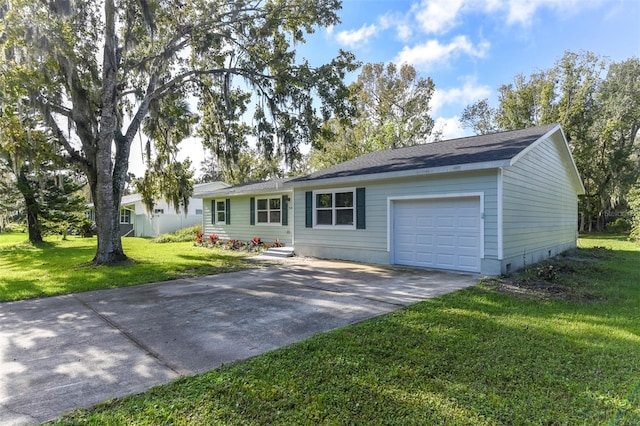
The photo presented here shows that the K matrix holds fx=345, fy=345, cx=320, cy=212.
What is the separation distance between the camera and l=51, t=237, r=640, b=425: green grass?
2.55m

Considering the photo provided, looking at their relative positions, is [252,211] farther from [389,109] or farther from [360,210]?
[389,109]

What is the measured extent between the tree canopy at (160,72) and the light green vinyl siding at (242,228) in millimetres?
3641

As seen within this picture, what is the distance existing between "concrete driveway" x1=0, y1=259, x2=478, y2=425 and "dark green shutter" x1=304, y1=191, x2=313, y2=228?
3705 mm

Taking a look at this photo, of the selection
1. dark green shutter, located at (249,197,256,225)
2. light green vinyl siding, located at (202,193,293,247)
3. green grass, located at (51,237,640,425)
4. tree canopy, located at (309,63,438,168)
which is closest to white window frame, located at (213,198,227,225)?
light green vinyl siding, located at (202,193,293,247)

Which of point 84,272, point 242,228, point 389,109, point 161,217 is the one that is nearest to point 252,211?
point 242,228

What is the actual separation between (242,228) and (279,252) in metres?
4.00

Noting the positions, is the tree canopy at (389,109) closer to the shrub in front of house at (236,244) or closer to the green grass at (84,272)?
the shrub in front of house at (236,244)

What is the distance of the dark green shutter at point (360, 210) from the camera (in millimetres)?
10219

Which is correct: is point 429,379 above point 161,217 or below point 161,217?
below

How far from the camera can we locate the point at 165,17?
34.2ft

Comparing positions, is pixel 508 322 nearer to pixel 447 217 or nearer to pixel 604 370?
pixel 604 370

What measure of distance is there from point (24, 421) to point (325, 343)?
2599mm

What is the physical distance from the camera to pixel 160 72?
1109 cm

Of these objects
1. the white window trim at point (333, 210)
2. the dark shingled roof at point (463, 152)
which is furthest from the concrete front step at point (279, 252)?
the dark shingled roof at point (463, 152)
